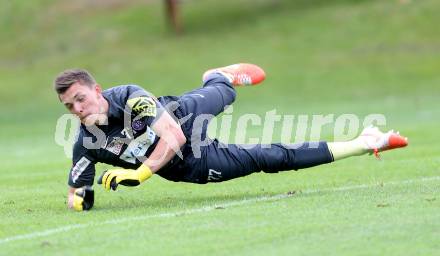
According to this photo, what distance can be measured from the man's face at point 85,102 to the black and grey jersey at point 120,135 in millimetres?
189

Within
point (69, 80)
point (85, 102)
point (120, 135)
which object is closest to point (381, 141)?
point (120, 135)

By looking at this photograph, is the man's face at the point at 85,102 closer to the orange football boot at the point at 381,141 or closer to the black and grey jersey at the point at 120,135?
the black and grey jersey at the point at 120,135

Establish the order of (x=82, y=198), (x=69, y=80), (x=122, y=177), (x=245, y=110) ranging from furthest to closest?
1. (x=245, y=110)
2. (x=82, y=198)
3. (x=69, y=80)
4. (x=122, y=177)

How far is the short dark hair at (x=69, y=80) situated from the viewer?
8742 millimetres

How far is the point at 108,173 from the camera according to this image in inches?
343

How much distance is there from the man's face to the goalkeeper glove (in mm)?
749

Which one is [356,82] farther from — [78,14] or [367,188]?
[367,188]

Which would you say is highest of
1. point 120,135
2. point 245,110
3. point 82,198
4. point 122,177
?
point 245,110

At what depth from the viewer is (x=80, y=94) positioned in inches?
346

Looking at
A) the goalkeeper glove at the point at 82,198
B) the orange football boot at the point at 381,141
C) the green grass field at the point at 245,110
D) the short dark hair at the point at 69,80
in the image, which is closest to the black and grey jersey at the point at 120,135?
the goalkeeper glove at the point at 82,198

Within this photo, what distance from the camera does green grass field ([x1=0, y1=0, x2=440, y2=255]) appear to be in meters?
7.33

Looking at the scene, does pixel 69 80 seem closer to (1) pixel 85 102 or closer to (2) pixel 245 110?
(1) pixel 85 102

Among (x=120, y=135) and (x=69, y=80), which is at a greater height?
(x=69, y=80)

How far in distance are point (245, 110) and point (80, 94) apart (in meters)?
22.0
